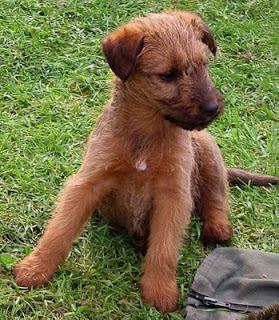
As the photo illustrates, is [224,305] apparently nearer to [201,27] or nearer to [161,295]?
[161,295]

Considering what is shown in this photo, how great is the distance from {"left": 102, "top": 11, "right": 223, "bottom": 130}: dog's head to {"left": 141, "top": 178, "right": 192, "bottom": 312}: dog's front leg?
542 millimetres

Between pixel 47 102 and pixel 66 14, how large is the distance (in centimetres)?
174

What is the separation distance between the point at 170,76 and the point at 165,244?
1.10 metres

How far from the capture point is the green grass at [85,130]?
466 cm

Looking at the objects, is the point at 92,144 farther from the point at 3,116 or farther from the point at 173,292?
the point at 3,116

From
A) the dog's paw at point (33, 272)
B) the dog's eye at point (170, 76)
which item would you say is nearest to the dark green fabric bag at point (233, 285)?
the dog's paw at point (33, 272)

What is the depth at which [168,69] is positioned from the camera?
14.3 feet

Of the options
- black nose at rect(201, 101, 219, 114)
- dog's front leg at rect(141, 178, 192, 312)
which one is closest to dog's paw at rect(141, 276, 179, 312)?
dog's front leg at rect(141, 178, 192, 312)

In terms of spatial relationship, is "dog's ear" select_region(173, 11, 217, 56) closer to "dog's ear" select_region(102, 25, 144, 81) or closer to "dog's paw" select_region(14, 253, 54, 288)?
"dog's ear" select_region(102, 25, 144, 81)

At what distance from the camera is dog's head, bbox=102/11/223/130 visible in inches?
169

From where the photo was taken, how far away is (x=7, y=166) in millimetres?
5609

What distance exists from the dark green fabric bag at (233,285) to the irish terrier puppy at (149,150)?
183mm

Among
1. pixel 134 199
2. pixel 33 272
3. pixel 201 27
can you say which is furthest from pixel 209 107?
pixel 33 272

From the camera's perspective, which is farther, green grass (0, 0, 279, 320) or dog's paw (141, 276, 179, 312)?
green grass (0, 0, 279, 320)
